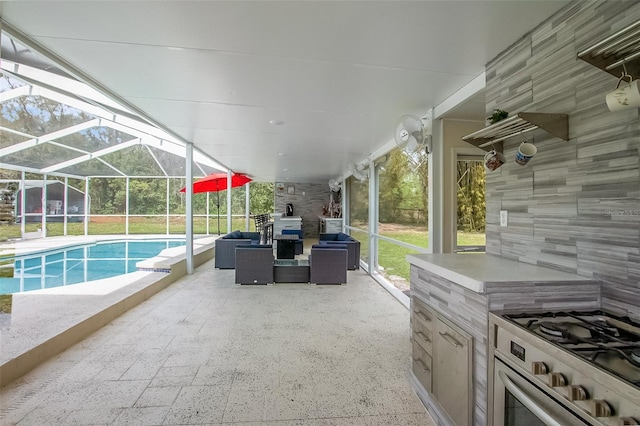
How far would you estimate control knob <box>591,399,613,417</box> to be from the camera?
2.64 feet

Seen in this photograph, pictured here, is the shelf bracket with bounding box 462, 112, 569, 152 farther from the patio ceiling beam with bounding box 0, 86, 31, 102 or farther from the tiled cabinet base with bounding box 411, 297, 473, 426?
the patio ceiling beam with bounding box 0, 86, 31, 102

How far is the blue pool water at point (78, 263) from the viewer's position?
5.23 m

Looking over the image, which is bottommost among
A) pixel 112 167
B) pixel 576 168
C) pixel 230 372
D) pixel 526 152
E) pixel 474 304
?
pixel 230 372

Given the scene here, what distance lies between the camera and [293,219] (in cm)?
1010

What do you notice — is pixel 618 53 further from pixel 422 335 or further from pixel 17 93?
pixel 17 93

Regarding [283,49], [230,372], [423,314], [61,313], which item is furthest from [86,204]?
[423,314]

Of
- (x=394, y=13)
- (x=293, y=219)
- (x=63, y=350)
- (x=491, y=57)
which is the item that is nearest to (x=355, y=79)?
(x=394, y=13)

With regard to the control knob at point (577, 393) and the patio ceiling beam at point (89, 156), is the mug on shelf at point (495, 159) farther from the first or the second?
the patio ceiling beam at point (89, 156)

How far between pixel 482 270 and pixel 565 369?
70 cm

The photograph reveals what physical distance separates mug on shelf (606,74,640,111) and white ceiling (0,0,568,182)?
2.64 feet

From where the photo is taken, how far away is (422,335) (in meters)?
1.91

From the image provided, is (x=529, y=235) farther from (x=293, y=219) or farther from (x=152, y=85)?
(x=293, y=219)

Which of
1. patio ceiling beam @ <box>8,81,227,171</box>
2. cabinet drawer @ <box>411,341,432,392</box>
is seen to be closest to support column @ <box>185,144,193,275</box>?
patio ceiling beam @ <box>8,81,227,171</box>

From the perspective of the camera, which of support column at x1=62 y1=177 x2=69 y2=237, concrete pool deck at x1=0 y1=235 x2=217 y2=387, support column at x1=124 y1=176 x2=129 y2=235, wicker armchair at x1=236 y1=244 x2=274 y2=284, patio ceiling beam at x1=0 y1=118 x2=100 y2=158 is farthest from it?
support column at x1=124 y1=176 x2=129 y2=235
